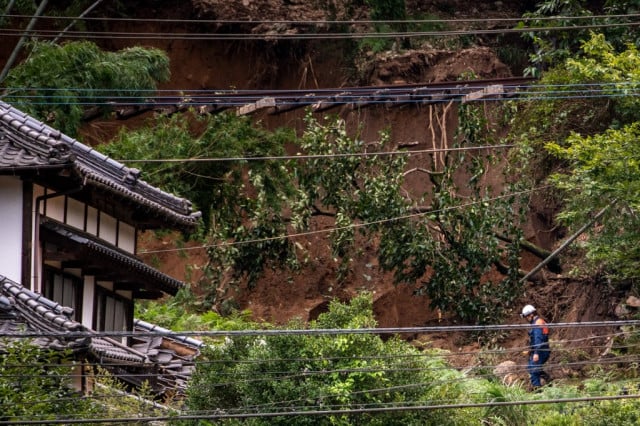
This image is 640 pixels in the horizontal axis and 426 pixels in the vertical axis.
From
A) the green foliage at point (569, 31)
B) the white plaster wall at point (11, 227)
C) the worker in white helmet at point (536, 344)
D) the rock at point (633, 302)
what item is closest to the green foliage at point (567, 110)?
the green foliage at point (569, 31)

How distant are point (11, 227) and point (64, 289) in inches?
82.7

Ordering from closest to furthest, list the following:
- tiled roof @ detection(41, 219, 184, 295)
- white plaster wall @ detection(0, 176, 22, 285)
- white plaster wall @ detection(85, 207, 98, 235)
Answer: white plaster wall @ detection(0, 176, 22, 285) < tiled roof @ detection(41, 219, 184, 295) < white plaster wall @ detection(85, 207, 98, 235)

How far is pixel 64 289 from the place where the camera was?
2098 cm

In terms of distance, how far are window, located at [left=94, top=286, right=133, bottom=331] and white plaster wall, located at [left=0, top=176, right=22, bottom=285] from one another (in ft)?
10.3

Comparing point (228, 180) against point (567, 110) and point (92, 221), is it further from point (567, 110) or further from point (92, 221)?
point (92, 221)

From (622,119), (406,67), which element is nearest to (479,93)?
(622,119)

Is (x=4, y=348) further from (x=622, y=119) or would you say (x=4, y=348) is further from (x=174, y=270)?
(x=174, y=270)

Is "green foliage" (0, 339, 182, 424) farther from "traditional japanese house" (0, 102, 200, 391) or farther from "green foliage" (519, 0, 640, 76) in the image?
"green foliage" (519, 0, 640, 76)

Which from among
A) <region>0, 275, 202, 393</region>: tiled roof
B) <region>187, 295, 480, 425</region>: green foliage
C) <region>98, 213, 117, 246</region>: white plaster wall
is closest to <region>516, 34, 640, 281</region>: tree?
<region>187, 295, 480, 425</region>: green foliage

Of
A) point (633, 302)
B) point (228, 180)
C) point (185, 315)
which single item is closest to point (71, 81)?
point (228, 180)

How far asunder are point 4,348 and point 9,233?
3.29m

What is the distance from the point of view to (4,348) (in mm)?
16266

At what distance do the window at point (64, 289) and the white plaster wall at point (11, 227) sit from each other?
3.91 feet

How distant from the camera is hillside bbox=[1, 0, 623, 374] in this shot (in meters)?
36.2
